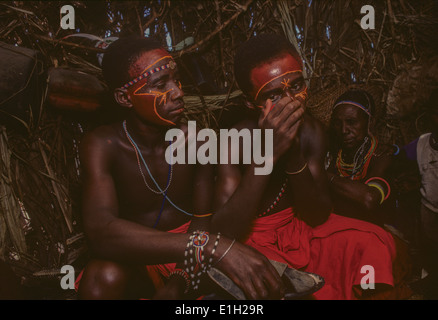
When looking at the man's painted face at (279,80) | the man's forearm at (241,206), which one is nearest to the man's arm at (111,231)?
the man's forearm at (241,206)

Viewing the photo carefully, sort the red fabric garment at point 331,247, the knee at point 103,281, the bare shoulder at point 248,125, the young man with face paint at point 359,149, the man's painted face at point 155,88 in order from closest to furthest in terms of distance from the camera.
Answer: the knee at point 103,281 → the red fabric garment at point 331,247 → the man's painted face at point 155,88 → the bare shoulder at point 248,125 → the young man with face paint at point 359,149

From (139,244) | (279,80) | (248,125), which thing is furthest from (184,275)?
(279,80)

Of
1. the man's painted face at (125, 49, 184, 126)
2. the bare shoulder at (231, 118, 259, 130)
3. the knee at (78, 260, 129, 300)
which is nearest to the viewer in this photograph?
the knee at (78, 260, 129, 300)

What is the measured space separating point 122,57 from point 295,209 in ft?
4.99

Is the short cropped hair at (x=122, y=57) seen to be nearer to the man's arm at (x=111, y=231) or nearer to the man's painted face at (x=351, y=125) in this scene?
the man's arm at (x=111, y=231)

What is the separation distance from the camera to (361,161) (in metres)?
2.75

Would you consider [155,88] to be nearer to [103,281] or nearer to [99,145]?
[99,145]

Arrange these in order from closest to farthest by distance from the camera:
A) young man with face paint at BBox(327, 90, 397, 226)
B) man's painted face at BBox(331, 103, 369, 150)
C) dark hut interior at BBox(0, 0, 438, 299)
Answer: dark hut interior at BBox(0, 0, 438, 299) → young man with face paint at BBox(327, 90, 397, 226) → man's painted face at BBox(331, 103, 369, 150)

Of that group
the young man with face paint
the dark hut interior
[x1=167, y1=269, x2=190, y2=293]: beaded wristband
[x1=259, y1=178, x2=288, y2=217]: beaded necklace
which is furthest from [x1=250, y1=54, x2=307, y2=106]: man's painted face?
[x1=167, y1=269, x2=190, y2=293]: beaded wristband

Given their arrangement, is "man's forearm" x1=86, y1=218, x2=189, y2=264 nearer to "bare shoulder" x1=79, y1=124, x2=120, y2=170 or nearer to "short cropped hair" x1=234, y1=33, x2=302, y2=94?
"bare shoulder" x1=79, y1=124, x2=120, y2=170

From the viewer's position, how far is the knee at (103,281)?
64.4 inches

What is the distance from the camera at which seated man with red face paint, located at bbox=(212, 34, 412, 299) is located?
1749 millimetres

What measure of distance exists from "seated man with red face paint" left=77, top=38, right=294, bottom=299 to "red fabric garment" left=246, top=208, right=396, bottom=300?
41cm
